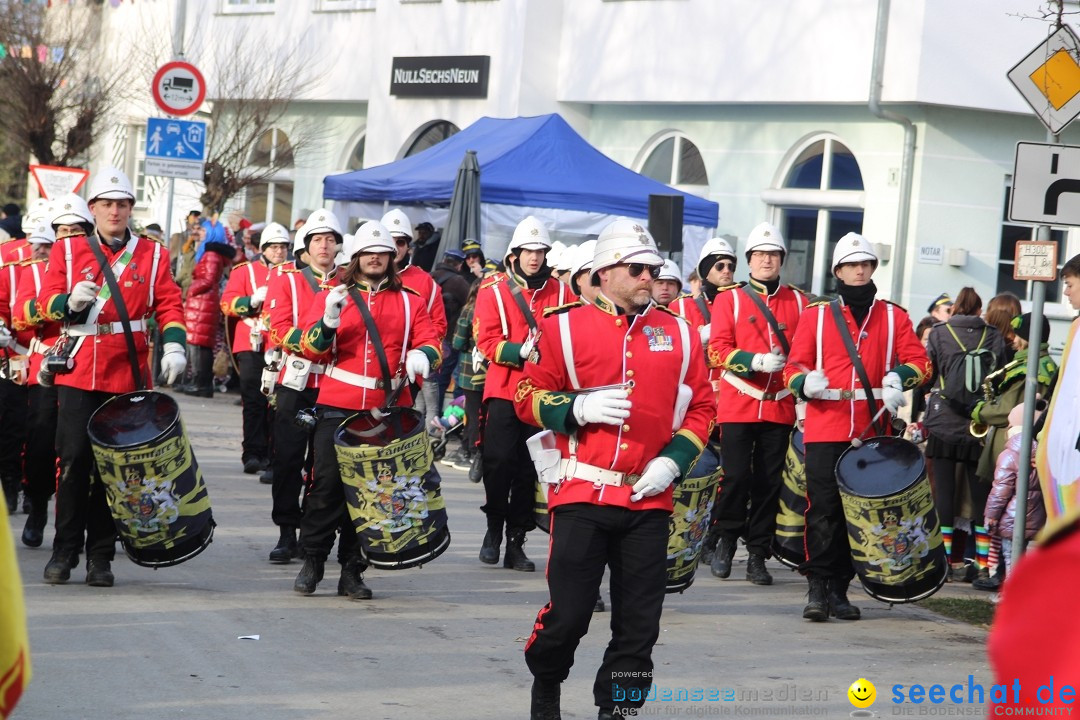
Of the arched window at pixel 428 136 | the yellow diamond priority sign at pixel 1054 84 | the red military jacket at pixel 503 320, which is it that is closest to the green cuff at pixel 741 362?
the red military jacket at pixel 503 320

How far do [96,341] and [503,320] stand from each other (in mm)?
2766

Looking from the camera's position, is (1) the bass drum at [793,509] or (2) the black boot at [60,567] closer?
(2) the black boot at [60,567]

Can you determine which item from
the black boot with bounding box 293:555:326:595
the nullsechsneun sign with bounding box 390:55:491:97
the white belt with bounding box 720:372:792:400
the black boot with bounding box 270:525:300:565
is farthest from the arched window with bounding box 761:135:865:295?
the black boot with bounding box 293:555:326:595

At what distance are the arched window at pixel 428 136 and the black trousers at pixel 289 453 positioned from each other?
1816 cm

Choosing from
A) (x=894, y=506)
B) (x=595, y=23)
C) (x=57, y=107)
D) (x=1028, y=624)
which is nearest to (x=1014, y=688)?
(x=1028, y=624)

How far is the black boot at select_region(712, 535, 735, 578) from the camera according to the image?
10.3 metres

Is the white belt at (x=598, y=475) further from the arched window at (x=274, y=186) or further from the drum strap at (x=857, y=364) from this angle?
the arched window at (x=274, y=186)

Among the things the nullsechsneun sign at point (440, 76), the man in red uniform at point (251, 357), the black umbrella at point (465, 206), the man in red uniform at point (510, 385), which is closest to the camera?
the man in red uniform at point (510, 385)

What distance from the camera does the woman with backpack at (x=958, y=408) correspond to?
1077 cm

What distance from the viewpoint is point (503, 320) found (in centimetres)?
1024

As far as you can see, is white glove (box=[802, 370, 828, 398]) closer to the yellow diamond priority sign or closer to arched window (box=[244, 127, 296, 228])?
the yellow diamond priority sign

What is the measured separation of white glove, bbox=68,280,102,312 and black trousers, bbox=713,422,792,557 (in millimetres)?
3992

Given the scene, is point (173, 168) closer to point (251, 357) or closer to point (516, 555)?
point (251, 357)

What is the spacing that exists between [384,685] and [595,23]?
63.1ft
